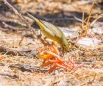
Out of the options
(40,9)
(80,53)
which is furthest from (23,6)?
(80,53)

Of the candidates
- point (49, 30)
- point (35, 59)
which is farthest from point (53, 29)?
point (35, 59)

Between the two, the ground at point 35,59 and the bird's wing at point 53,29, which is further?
the bird's wing at point 53,29

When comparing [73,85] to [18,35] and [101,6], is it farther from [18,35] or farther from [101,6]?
[101,6]

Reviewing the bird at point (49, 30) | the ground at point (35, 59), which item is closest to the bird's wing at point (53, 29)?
the bird at point (49, 30)

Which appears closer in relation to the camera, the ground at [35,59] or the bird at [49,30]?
the ground at [35,59]

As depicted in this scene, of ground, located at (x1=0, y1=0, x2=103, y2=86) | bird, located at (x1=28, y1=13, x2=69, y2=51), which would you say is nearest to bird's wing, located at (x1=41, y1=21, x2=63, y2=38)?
bird, located at (x1=28, y1=13, x2=69, y2=51)

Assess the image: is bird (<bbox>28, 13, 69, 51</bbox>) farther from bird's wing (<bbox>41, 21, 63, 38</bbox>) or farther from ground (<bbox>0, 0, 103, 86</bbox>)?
ground (<bbox>0, 0, 103, 86</bbox>)

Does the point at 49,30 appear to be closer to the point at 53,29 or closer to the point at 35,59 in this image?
the point at 53,29

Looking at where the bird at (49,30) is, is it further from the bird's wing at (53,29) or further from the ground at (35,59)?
the ground at (35,59)

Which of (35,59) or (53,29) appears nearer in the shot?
(53,29)

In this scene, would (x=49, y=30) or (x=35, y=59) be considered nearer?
(x=49, y=30)

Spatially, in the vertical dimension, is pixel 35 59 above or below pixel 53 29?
below

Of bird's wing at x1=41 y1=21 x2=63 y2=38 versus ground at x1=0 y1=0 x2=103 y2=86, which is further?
bird's wing at x1=41 y1=21 x2=63 y2=38
